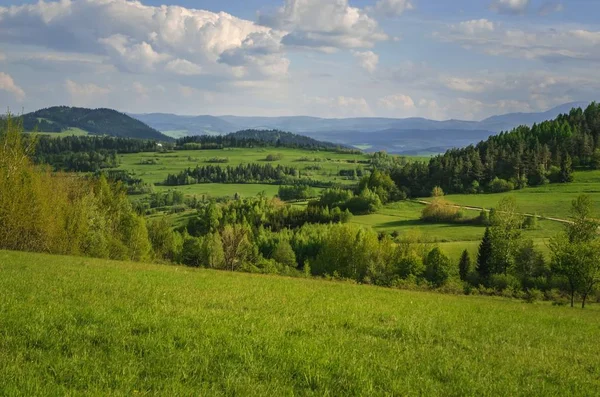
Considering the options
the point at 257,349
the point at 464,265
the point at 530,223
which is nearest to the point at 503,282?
the point at 464,265

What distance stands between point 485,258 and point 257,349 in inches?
2954

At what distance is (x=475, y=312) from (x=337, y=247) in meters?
61.2

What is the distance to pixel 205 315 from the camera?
42.5ft

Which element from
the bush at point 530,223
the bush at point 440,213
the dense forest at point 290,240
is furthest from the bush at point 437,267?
the bush at point 440,213

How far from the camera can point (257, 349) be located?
32.6 ft

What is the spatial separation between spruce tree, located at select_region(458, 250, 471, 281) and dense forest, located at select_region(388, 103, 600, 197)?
7005 cm

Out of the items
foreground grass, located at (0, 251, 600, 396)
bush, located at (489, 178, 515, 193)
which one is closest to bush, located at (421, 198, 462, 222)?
bush, located at (489, 178, 515, 193)

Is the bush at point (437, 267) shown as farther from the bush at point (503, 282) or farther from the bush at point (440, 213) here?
the bush at point (440, 213)

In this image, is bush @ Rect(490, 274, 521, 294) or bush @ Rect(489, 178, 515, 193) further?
bush @ Rect(489, 178, 515, 193)

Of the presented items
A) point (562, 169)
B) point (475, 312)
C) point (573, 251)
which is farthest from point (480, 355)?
point (562, 169)

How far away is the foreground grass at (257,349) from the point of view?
816cm

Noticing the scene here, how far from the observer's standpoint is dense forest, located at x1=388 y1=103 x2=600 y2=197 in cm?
14525

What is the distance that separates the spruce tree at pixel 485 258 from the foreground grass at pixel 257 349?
62896 mm

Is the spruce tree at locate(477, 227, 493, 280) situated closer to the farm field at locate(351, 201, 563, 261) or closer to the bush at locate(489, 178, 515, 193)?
the farm field at locate(351, 201, 563, 261)
